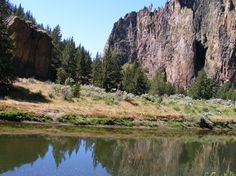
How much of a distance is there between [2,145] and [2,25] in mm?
29272

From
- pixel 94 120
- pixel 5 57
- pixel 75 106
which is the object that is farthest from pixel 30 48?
pixel 94 120

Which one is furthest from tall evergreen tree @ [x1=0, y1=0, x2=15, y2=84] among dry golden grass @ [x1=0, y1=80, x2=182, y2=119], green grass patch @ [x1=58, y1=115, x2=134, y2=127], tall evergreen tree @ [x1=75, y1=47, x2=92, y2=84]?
tall evergreen tree @ [x1=75, y1=47, x2=92, y2=84]

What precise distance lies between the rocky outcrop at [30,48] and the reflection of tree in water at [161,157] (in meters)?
34.9

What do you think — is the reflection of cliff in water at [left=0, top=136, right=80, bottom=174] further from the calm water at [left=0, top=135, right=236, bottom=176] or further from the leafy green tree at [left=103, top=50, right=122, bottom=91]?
the leafy green tree at [left=103, top=50, right=122, bottom=91]

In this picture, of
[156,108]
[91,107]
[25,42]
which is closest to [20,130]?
[91,107]

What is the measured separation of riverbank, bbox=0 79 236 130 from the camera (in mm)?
39888

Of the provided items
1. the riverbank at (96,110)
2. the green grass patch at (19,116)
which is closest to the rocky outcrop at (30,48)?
the riverbank at (96,110)

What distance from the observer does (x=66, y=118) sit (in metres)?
40.8

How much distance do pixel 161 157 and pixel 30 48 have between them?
44.9m

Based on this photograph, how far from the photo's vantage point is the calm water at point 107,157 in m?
19.7

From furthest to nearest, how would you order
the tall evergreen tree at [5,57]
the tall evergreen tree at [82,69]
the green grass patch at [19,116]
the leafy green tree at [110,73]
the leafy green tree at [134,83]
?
the leafy green tree at [134,83] < the tall evergreen tree at [82,69] < the leafy green tree at [110,73] < the tall evergreen tree at [5,57] < the green grass patch at [19,116]

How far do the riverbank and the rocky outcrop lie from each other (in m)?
8.94

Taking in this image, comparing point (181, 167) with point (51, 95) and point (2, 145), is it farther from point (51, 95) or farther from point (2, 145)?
point (51, 95)

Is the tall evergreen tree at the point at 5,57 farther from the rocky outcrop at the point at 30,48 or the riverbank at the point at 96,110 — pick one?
the rocky outcrop at the point at 30,48
